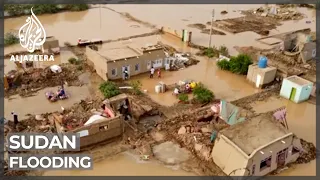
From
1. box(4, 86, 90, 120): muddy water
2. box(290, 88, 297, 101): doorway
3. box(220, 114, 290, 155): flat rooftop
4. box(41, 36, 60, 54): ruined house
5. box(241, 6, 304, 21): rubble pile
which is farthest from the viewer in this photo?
box(241, 6, 304, 21): rubble pile

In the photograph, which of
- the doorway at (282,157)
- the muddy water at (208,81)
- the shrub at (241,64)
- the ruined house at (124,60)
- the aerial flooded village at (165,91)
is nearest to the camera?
the doorway at (282,157)

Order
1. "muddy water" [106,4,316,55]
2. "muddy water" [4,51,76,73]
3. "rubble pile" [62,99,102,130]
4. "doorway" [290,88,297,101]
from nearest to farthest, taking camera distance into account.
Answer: "rubble pile" [62,99,102,130], "doorway" [290,88,297,101], "muddy water" [4,51,76,73], "muddy water" [106,4,316,55]

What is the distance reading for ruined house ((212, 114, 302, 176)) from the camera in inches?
512

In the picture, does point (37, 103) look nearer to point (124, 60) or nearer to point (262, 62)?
point (124, 60)

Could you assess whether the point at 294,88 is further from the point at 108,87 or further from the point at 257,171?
the point at 108,87

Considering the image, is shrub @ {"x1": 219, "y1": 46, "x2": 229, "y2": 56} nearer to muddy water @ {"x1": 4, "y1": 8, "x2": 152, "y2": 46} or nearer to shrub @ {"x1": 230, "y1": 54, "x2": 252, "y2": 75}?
shrub @ {"x1": 230, "y1": 54, "x2": 252, "y2": 75}

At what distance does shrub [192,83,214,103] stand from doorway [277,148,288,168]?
5192 millimetres

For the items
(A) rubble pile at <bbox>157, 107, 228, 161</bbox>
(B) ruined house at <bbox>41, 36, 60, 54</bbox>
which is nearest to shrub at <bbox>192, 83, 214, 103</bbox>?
(A) rubble pile at <bbox>157, 107, 228, 161</bbox>

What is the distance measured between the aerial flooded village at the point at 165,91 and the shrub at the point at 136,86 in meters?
0.06

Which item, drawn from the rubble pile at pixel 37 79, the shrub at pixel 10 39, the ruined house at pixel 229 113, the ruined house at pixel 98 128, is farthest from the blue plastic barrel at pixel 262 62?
the shrub at pixel 10 39

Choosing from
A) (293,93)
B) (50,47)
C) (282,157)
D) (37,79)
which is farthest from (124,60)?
(282,157)

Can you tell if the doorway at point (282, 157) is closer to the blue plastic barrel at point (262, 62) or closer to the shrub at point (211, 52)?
the blue plastic barrel at point (262, 62)

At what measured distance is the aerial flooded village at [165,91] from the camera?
46.0 ft
